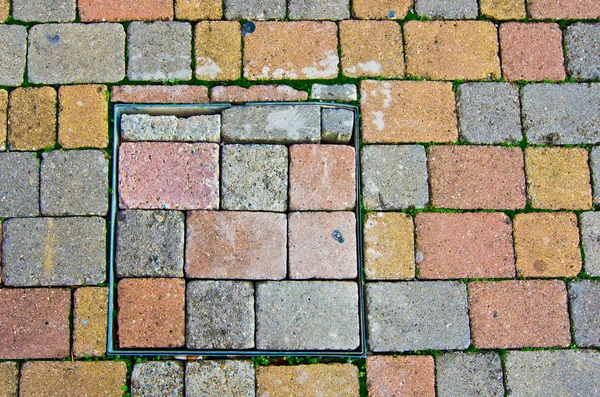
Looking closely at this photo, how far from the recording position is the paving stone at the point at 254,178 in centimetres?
308

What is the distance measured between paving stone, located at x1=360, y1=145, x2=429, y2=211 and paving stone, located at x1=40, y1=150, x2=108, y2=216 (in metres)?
1.72

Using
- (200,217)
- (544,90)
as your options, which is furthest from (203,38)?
(544,90)

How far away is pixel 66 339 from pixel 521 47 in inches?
142

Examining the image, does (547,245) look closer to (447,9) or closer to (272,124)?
(447,9)

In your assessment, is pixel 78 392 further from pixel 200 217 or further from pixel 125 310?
pixel 200 217

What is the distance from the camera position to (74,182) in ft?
10.2

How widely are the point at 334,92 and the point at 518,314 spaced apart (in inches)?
74.8

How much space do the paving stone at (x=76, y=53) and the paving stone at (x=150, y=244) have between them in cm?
99

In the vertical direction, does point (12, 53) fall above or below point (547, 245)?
above

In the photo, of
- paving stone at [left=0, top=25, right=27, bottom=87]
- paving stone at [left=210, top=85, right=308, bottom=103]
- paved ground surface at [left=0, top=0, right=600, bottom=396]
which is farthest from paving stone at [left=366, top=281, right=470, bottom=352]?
paving stone at [left=0, top=25, right=27, bottom=87]

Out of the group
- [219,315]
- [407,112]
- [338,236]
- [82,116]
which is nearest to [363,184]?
[338,236]

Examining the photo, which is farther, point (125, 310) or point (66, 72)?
point (66, 72)

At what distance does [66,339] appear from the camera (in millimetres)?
2998

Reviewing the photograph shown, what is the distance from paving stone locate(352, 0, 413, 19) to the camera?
333cm
